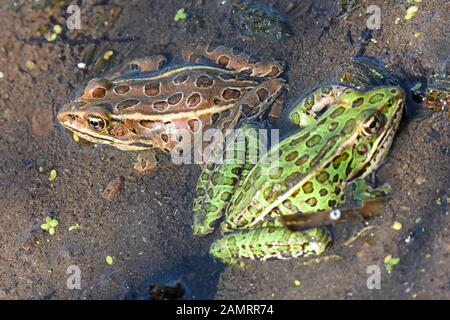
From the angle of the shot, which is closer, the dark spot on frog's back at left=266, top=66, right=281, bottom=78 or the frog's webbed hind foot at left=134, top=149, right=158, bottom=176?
the frog's webbed hind foot at left=134, top=149, right=158, bottom=176

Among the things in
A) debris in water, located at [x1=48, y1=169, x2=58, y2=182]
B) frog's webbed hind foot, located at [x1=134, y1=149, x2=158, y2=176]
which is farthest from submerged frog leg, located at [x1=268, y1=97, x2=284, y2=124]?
debris in water, located at [x1=48, y1=169, x2=58, y2=182]

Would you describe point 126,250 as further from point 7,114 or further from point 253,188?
point 7,114

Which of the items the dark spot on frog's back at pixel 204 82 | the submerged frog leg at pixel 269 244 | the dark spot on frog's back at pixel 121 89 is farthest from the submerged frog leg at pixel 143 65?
the submerged frog leg at pixel 269 244

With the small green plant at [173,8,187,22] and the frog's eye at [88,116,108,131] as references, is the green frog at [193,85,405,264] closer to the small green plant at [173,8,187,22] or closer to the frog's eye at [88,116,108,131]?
the frog's eye at [88,116,108,131]

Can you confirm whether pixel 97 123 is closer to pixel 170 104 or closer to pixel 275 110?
pixel 170 104

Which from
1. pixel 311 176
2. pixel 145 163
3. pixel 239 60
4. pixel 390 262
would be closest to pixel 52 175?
pixel 145 163
